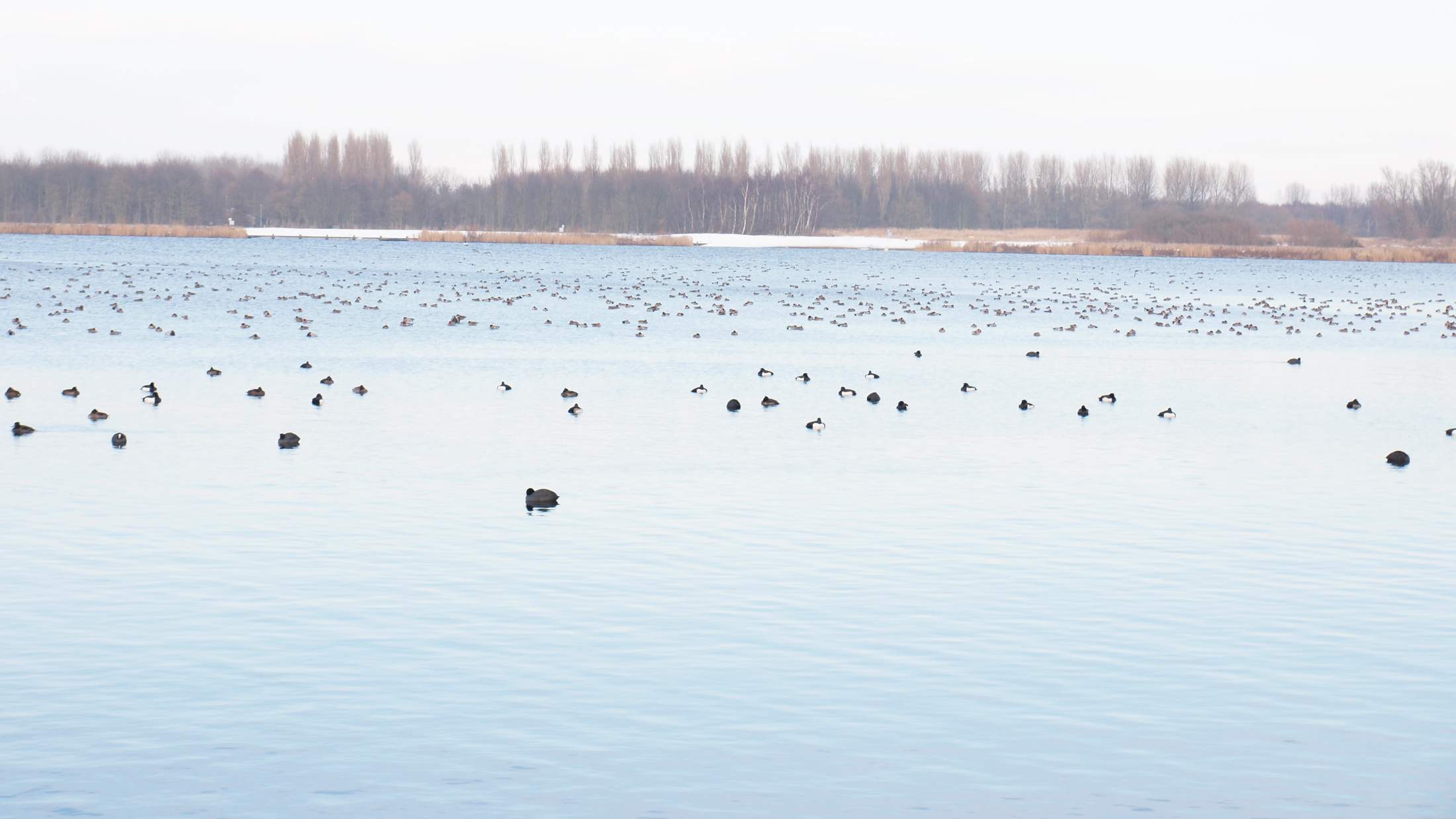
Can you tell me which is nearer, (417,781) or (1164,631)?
(417,781)

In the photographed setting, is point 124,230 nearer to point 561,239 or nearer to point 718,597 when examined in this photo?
point 561,239

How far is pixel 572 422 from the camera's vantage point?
93.5 ft

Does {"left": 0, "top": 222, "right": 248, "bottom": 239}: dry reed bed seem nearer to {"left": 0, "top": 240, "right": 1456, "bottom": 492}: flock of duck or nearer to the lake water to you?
{"left": 0, "top": 240, "right": 1456, "bottom": 492}: flock of duck

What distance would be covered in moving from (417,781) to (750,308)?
2286 inches

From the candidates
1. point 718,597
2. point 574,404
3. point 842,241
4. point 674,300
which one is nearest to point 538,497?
point 718,597

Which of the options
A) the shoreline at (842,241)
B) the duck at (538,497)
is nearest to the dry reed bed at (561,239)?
the shoreline at (842,241)

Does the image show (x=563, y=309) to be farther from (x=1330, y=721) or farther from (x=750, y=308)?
(x=1330, y=721)

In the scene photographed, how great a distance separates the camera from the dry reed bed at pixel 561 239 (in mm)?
154375

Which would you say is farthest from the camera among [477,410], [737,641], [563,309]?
[563,309]

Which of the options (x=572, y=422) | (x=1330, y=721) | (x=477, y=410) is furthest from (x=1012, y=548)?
(x=477, y=410)

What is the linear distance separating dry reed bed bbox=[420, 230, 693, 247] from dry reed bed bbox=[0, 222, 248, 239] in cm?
1944

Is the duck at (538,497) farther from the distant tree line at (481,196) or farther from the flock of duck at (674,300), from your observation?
the distant tree line at (481,196)

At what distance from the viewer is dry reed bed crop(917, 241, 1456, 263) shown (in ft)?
423

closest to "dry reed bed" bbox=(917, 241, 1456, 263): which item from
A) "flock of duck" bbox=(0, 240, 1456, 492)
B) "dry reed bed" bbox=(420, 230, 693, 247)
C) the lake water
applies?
"flock of duck" bbox=(0, 240, 1456, 492)
